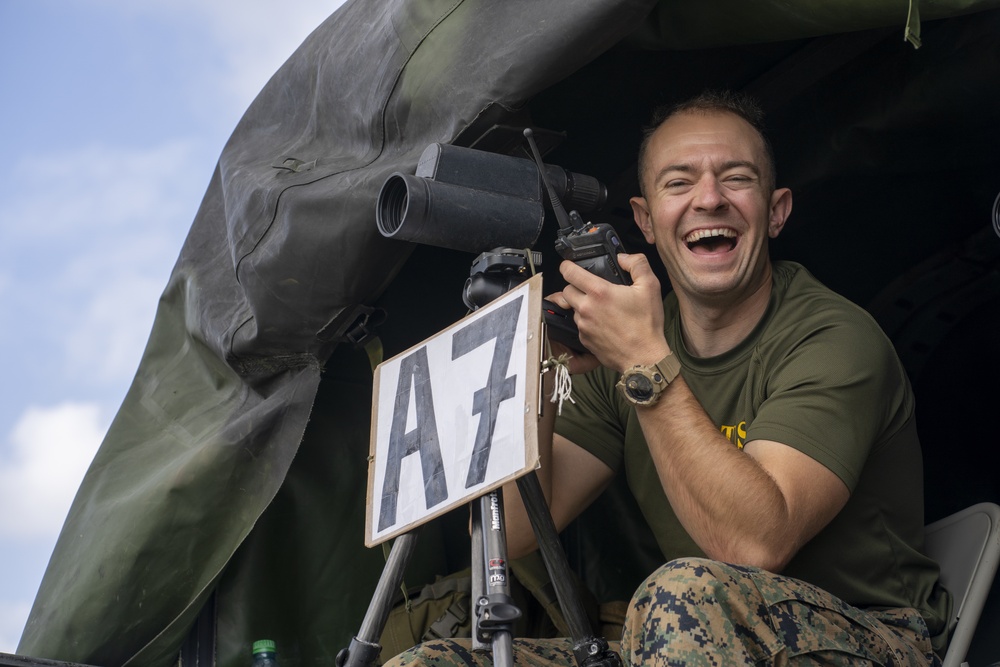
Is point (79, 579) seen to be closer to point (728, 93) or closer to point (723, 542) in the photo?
point (723, 542)

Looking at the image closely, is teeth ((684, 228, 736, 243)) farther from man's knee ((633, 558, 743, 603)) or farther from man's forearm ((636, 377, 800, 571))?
man's knee ((633, 558, 743, 603))

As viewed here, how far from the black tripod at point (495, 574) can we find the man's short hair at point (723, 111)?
0.62 m

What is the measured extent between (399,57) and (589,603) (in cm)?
108

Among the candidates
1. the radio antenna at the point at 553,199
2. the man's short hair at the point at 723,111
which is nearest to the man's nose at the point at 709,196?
the man's short hair at the point at 723,111

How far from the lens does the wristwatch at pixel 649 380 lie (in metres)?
1.93

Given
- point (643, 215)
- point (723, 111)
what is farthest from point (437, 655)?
point (723, 111)

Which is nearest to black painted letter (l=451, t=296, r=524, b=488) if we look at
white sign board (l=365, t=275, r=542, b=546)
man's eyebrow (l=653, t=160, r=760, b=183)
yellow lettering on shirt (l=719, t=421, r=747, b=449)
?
white sign board (l=365, t=275, r=542, b=546)

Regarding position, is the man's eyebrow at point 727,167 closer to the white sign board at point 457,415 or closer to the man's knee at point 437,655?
the white sign board at point 457,415

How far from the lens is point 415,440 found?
1.87 meters

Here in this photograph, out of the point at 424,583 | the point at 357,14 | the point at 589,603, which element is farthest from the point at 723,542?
the point at 357,14

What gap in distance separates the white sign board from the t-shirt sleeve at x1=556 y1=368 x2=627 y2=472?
1.86 feet

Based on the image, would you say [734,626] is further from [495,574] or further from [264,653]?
[264,653]

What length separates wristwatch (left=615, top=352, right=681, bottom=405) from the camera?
1.93 m

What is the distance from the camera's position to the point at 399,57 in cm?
213
